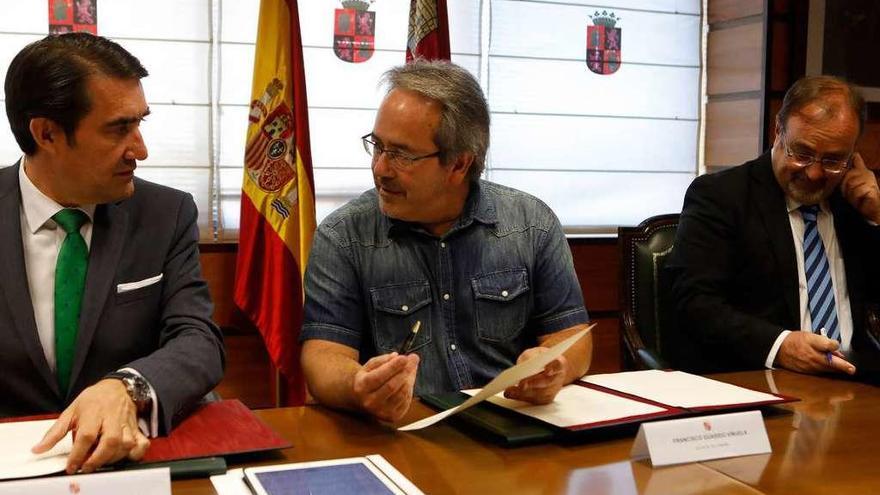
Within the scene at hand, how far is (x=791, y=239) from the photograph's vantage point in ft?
8.00

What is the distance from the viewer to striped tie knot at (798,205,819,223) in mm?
2486

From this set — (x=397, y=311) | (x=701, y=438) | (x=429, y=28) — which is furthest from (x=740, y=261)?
(x=429, y=28)

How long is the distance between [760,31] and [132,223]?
317cm

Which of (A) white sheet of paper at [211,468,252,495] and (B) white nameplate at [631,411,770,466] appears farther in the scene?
(B) white nameplate at [631,411,770,466]

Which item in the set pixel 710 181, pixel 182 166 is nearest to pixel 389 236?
pixel 710 181

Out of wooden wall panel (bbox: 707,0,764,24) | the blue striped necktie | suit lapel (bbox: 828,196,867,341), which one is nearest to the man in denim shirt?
the blue striped necktie

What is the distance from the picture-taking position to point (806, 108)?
2.42m

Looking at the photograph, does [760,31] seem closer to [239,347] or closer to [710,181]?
[710,181]

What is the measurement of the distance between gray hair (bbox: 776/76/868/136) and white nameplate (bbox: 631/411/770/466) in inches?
51.2

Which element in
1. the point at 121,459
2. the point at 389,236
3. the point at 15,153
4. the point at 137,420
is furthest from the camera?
the point at 15,153

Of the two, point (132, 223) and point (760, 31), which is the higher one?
point (760, 31)

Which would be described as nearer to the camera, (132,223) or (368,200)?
(132,223)

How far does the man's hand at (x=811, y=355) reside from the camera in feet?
6.31

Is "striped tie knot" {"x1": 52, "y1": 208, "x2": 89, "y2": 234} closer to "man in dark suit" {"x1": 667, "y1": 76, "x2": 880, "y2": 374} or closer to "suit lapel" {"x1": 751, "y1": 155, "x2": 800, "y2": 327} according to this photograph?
"man in dark suit" {"x1": 667, "y1": 76, "x2": 880, "y2": 374}
